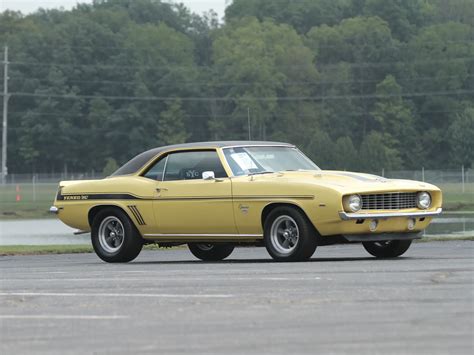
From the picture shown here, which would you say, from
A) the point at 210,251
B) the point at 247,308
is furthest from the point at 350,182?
the point at 247,308

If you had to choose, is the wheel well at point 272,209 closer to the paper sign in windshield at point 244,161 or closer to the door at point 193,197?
the door at point 193,197

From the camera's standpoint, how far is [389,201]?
17.7 m

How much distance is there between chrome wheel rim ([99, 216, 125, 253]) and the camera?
19312mm

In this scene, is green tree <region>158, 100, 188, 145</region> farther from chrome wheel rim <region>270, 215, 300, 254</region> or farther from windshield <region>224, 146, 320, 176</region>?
chrome wheel rim <region>270, 215, 300, 254</region>

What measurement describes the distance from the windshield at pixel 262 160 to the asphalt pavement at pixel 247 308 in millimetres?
1690

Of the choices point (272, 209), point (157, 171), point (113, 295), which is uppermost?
point (157, 171)

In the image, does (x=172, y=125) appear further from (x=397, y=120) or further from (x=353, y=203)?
(x=353, y=203)

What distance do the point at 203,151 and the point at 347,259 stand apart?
2.40 metres

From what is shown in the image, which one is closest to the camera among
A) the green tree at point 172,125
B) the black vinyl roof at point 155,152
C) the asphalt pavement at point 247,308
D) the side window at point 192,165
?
the asphalt pavement at point 247,308

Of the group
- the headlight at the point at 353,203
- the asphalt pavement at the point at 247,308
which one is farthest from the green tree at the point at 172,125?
the asphalt pavement at the point at 247,308

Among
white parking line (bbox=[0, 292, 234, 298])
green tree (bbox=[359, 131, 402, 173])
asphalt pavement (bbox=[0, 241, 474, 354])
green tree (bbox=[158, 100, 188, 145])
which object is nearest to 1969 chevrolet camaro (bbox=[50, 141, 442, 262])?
asphalt pavement (bbox=[0, 241, 474, 354])

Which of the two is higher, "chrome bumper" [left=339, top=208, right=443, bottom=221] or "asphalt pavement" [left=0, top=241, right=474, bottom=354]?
"chrome bumper" [left=339, top=208, right=443, bottom=221]

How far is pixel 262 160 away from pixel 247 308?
7.73m

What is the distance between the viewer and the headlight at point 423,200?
18.0 meters
